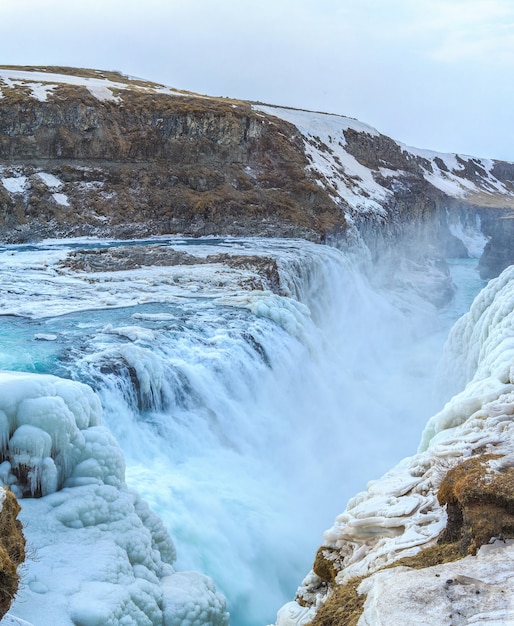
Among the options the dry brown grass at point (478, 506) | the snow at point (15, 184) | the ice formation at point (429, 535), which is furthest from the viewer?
the snow at point (15, 184)

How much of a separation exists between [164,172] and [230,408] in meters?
24.3

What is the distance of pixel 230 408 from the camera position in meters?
14.0

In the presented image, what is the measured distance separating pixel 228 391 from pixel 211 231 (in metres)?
20.1

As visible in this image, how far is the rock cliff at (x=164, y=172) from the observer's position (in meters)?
32.1

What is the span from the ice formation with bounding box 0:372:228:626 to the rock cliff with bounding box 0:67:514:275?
24292mm

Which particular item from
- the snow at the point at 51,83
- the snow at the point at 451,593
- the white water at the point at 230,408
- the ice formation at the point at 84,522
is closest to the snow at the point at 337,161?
the snow at the point at 51,83

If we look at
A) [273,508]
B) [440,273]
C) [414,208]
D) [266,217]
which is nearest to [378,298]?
[266,217]

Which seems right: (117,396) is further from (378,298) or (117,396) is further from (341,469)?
(378,298)

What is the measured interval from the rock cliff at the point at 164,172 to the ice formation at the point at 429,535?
2466 cm

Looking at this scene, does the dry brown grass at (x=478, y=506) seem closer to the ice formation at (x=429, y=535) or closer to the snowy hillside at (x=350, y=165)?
the ice formation at (x=429, y=535)

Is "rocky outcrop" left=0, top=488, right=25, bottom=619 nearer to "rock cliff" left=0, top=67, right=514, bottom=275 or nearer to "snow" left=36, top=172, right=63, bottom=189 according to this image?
"rock cliff" left=0, top=67, right=514, bottom=275

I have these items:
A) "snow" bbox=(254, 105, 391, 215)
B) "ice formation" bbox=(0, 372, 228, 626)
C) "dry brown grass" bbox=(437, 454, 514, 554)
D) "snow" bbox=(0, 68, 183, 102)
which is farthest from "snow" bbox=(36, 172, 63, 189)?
"dry brown grass" bbox=(437, 454, 514, 554)

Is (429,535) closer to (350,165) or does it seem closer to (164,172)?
(164,172)

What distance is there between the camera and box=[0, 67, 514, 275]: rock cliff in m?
32.1
